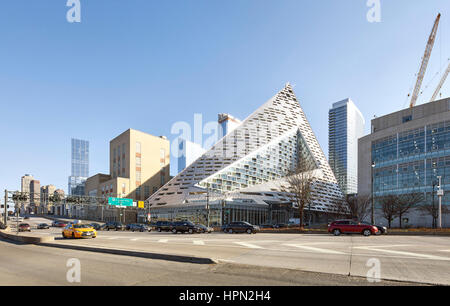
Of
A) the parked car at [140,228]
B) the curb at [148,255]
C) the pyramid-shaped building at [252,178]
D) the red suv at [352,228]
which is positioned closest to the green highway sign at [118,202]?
the pyramid-shaped building at [252,178]

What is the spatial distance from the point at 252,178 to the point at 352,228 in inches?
1946

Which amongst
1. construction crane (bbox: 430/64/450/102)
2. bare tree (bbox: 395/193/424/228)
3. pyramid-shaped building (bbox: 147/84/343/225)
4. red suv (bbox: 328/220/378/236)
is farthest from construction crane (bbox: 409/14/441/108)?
red suv (bbox: 328/220/378/236)

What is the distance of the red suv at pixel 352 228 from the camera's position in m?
26.7

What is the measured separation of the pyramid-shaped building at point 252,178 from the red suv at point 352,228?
28.4 meters

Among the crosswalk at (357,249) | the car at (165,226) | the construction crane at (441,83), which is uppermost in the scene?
the construction crane at (441,83)

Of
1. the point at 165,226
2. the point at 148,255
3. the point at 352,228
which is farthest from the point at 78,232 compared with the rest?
the point at 352,228

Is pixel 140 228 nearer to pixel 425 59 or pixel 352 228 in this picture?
pixel 352 228

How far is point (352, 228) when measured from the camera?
27.6m

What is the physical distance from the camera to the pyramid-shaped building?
223 ft

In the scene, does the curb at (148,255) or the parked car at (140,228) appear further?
the parked car at (140,228)

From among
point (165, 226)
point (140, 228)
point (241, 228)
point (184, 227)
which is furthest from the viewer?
point (140, 228)

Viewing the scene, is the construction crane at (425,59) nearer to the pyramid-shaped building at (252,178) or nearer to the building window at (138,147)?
the pyramid-shaped building at (252,178)
